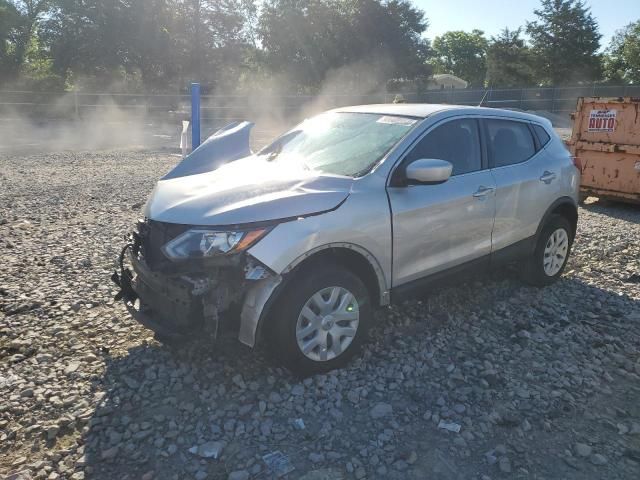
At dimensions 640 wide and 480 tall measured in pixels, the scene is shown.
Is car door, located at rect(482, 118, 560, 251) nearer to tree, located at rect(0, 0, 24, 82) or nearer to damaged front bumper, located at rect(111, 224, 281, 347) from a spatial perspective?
damaged front bumper, located at rect(111, 224, 281, 347)

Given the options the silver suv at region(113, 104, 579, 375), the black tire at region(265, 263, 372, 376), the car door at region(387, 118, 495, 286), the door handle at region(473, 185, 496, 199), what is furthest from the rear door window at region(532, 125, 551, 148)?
the black tire at region(265, 263, 372, 376)

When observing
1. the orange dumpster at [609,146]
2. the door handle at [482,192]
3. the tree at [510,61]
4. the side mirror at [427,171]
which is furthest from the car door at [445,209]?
the tree at [510,61]

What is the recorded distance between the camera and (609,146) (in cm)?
926

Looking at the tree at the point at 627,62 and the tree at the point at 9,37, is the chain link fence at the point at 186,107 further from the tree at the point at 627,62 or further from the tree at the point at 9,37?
the tree at the point at 627,62

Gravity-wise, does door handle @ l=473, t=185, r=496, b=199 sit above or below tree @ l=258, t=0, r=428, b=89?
below

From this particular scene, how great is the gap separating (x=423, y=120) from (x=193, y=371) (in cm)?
250

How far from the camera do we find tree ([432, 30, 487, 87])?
3302 inches

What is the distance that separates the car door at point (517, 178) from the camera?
4.54 metres

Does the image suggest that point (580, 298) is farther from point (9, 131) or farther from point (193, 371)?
point (9, 131)

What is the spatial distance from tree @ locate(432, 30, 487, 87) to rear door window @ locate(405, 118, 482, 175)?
Answer: 276ft

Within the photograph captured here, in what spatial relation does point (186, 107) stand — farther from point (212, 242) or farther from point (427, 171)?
point (212, 242)

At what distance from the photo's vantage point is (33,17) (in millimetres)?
36312

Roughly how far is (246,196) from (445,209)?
1.55 m

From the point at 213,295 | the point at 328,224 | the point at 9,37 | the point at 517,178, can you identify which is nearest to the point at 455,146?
the point at 517,178
